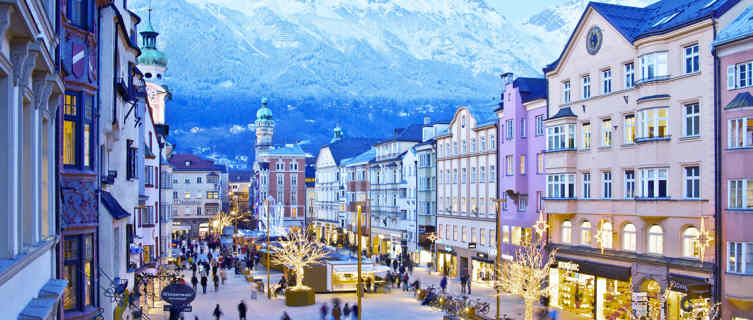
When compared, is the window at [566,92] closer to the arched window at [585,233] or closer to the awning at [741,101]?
the arched window at [585,233]

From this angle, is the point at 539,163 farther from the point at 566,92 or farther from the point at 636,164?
the point at 636,164

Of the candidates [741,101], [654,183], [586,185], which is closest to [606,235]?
[586,185]

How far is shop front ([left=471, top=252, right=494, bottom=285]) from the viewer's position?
56656 mm

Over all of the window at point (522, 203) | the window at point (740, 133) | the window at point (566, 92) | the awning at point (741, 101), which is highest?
the window at point (566, 92)

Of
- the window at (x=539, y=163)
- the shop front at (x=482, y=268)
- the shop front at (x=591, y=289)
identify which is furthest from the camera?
the shop front at (x=482, y=268)

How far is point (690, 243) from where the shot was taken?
33.5 meters

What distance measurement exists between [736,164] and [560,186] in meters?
13.3

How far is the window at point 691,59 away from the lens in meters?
33.1

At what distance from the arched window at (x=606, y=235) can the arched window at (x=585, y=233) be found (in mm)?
1553

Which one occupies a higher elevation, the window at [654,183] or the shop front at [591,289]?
the window at [654,183]

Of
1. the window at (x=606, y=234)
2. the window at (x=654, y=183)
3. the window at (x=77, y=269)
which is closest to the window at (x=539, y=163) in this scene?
the window at (x=606, y=234)

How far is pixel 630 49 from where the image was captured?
122 ft

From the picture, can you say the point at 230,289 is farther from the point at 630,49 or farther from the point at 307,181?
the point at 307,181

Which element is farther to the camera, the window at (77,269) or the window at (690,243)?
the window at (690,243)
